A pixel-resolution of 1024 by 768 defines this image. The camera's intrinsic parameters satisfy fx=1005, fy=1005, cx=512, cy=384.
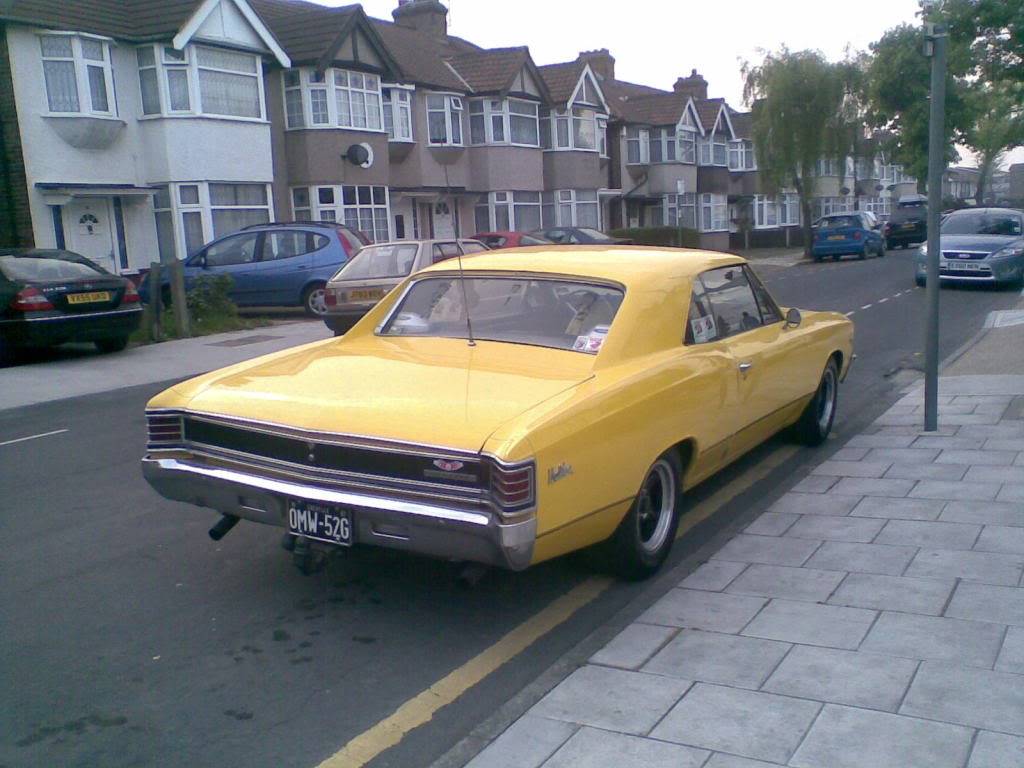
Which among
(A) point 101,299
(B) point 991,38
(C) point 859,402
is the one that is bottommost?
(C) point 859,402

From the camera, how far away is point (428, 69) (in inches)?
1307

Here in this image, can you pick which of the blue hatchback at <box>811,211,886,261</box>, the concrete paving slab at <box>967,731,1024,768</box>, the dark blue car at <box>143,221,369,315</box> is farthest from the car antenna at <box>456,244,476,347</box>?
the blue hatchback at <box>811,211,886,261</box>

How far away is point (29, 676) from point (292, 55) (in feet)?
81.9

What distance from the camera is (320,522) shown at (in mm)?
4238

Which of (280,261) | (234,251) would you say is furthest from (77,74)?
(280,261)

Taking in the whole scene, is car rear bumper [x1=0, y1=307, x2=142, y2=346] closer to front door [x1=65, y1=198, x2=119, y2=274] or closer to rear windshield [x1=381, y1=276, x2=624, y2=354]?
front door [x1=65, y1=198, x2=119, y2=274]

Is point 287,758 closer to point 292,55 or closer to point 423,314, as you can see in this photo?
point 423,314

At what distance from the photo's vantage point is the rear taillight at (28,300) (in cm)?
1337

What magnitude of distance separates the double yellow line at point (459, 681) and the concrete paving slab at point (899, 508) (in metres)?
1.10

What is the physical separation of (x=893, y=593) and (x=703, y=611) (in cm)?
89

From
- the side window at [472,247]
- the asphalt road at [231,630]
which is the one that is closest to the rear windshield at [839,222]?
the side window at [472,247]

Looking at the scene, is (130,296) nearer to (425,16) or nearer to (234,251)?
(234,251)

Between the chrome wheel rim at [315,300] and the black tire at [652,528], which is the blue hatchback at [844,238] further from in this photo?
the black tire at [652,528]

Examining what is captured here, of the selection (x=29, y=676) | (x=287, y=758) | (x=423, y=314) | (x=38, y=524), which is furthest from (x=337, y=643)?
(x=38, y=524)
